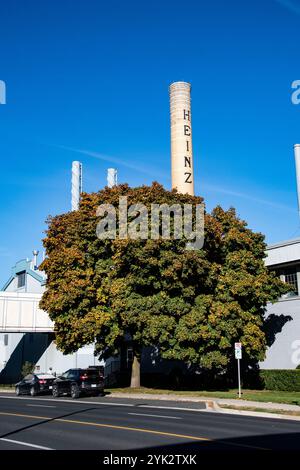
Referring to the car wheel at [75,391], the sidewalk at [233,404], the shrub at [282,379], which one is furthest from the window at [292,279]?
the car wheel at [75,391]

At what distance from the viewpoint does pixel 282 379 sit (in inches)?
1345

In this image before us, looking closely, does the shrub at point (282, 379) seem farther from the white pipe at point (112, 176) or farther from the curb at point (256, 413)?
the white pipe at point (112, 176)

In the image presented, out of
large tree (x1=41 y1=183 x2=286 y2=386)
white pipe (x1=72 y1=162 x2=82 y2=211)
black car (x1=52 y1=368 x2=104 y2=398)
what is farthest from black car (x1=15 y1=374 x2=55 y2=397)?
white pipe (x1=72 y1=162 x2=82 y2=211)

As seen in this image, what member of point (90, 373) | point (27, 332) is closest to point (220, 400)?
point (90, 373)

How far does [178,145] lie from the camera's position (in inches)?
2226

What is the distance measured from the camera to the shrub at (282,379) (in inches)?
1304

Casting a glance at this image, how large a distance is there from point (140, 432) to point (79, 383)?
16839 mm

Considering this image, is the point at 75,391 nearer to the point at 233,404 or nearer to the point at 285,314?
the point at 233,404

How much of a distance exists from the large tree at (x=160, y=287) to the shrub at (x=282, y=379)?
162 centimetres
